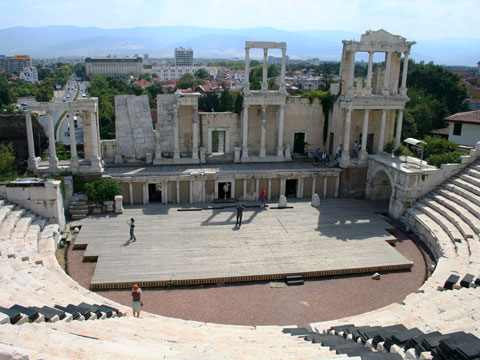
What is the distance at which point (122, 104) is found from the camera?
28922mm

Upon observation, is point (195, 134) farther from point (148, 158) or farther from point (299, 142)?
point (299, 142)

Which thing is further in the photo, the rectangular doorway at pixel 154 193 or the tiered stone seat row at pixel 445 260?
the rectangular doorway at pixel 154 193

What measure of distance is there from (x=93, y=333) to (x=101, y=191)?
48.4 feet

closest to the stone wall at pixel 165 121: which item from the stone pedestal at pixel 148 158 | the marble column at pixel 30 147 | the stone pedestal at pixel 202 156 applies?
the stone pedestal at pixel 148 158

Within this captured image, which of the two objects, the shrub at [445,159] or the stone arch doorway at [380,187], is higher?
the shrub at [445,159]

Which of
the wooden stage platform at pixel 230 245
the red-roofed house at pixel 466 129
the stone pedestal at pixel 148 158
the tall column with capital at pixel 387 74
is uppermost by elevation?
the tall column with capital at pixel 387 74

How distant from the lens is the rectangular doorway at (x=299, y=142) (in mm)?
32031

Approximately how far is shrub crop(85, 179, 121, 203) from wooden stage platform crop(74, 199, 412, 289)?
118 centimetres

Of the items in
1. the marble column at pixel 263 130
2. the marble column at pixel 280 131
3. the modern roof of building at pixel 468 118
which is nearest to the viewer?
the marble column at pixel 263 130

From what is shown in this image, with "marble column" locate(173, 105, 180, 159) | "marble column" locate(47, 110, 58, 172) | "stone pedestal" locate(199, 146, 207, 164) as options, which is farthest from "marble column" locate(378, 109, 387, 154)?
"marble column" locate(47, 110, 58, 172)

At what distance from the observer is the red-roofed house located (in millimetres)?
31125

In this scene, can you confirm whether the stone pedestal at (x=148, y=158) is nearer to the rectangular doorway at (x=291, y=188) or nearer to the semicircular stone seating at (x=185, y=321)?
the semicircular stone seating at (x=185, y=321)

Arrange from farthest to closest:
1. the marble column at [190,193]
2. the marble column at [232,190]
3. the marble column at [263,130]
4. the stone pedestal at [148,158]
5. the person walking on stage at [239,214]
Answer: the marble column at [263,130] → the stone pedestal at [148,158] → the marble column at [232,190] → the marble column at [190,193] → the person walking on stage at [239,214]

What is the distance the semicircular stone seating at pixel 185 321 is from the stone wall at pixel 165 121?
1012 centimetres
